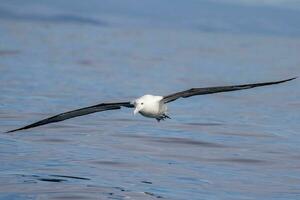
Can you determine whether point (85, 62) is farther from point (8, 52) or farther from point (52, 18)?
point (52, 18)

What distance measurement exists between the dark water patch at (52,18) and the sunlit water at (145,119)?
1614 millimetres

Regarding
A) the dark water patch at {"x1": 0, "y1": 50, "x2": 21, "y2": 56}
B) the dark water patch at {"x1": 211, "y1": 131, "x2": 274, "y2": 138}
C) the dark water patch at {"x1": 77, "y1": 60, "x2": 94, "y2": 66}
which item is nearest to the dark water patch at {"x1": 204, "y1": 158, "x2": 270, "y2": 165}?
the dark water patch at {"x1": 211, "y1": 131, "x2": 274, "y2": 138}

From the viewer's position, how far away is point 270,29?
44344 mm

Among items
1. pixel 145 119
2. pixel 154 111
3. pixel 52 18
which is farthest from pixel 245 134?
pixel 52 18

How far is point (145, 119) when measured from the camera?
717 inches

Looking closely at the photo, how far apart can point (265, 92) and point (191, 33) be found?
18447 millimetres

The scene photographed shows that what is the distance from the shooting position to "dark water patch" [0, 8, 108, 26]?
4266 centimetres

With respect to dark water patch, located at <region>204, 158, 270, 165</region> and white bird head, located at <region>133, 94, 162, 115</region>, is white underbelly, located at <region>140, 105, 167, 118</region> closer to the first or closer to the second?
white bird head, located at <region>133, 94, 162, 115</region>

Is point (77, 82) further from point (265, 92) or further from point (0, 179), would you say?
point (0, 179)

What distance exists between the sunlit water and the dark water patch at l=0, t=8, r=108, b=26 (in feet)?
5.30

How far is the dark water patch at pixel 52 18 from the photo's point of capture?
4266 centimetres

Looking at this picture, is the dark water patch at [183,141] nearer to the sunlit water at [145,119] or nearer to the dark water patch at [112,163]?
the sunlit water at [145,119]

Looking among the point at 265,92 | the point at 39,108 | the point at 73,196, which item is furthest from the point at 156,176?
the point at 265,92

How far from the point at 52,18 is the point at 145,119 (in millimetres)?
26160
